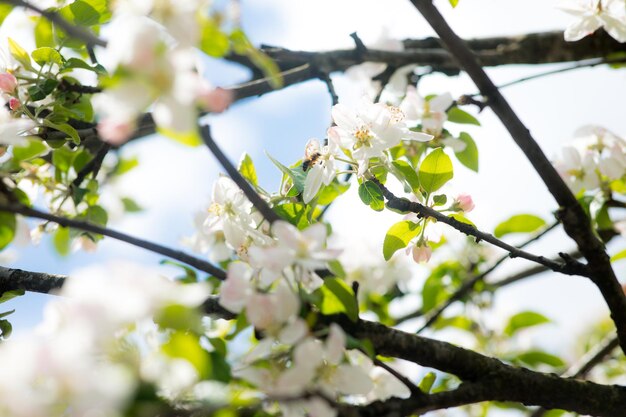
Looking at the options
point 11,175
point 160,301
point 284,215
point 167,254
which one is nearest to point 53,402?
point 160,301

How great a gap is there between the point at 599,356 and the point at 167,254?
1.54 meters

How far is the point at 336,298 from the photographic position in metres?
0.90

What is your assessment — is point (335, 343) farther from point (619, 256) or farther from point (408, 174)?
point (619, 256)

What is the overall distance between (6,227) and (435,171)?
72 cm

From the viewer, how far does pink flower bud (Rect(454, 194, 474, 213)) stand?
1.26m

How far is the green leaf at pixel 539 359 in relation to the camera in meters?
2.22

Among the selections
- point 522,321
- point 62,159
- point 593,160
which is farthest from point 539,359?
point 62,159

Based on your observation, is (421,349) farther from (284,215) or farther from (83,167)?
(83,167)

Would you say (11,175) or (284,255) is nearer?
(284,255)

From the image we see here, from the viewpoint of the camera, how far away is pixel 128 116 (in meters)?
0.69

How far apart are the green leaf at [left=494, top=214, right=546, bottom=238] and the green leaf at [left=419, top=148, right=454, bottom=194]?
890mm

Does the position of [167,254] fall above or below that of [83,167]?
below

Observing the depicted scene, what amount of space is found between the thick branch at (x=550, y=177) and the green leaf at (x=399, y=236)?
277 mm

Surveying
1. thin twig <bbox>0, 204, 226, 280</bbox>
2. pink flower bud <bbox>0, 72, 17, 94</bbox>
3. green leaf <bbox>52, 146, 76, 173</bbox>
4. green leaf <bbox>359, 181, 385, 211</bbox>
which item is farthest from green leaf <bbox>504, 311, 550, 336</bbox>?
pink flower bud <bbox>0, 72, 17, 94</bbox>
